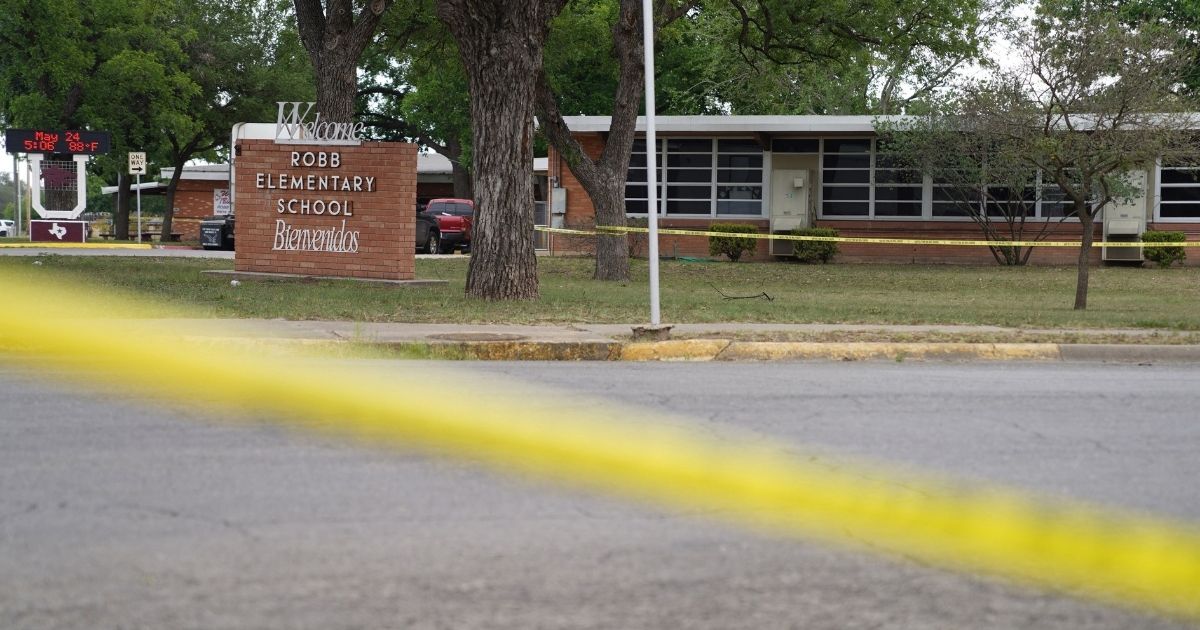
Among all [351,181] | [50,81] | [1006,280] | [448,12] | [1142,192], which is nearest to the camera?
[448,12]

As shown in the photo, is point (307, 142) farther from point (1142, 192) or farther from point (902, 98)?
point (902, 98)

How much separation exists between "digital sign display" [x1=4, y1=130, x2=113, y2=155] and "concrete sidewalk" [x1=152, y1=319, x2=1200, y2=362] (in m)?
24.6

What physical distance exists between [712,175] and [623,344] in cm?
2402

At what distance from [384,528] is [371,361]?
593 cm

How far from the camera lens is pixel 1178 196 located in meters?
33.7

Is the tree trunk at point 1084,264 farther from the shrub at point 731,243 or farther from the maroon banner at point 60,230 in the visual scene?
the maroon banner at point 60,230

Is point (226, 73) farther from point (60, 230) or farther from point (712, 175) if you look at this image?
point (712, 175)

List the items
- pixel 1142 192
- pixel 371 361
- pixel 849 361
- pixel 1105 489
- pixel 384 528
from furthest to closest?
pixel 1142 192 < pixel 849 361 < pixel 371 361 < pixel 1105 489 < pixel 384 528

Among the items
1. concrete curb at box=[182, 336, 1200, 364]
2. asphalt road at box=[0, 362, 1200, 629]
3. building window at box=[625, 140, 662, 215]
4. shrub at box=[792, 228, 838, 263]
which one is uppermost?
building window at box=[625, 140, 662, 215]

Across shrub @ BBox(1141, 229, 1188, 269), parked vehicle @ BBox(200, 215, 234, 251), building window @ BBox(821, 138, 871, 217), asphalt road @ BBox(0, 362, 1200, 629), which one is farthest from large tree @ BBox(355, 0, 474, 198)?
asphalt road @ BBox(0, 362, 1200, 629)

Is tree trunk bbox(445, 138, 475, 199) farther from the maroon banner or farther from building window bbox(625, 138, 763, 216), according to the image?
the maroon banner

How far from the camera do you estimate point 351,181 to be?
20250 millimetres

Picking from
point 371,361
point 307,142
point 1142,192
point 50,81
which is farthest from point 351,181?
point 50,81

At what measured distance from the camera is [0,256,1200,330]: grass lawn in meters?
14.8
